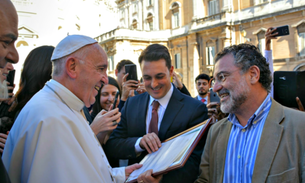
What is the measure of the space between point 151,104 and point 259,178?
1.41m

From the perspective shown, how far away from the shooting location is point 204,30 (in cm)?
2355

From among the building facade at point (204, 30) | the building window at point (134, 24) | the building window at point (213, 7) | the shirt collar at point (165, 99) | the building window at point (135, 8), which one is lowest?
the shirt collar at point (165, 99)

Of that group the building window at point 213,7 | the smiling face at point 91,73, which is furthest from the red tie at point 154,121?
the building window at point 213,7

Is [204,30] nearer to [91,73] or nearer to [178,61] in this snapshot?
[178,61]

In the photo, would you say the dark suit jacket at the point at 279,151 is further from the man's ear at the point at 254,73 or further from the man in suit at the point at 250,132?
the man's ear at the point at 254,73

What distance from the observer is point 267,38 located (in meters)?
3.98

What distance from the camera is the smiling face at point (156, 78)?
2.75 m

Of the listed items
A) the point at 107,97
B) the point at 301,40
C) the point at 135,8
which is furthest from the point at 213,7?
the point at 107,97

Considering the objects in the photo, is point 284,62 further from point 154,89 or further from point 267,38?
point 154,89

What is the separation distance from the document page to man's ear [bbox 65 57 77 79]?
3.20 ft

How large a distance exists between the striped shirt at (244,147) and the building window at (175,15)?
26327mm

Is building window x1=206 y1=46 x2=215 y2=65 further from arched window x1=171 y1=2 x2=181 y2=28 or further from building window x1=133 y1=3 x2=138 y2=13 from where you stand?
building window x1=133 y1=3 x2=138 y2=13

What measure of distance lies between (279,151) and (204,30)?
2307 cm

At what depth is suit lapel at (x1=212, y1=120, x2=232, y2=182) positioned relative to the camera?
2.08m
